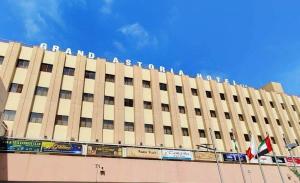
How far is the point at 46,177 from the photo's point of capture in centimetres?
2778

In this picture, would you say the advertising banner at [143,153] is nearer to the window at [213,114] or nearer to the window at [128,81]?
the window at [128,81]

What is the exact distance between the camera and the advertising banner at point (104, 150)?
31119mm

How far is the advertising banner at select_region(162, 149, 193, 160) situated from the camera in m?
34.2

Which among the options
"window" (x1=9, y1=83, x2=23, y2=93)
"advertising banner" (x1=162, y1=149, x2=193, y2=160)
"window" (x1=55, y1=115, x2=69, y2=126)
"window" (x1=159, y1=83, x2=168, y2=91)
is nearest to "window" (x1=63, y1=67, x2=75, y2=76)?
"window" (x1=9, y1=83, x2=23, y2=93)

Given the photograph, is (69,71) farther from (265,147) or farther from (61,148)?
(265,147)

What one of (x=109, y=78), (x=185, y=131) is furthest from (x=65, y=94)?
(x=185, y=131)

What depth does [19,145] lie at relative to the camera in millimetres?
28531

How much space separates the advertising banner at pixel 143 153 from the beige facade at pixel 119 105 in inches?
64.8

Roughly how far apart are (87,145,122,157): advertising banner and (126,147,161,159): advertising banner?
1.20 m

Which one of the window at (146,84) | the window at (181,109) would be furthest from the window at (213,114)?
the window at (146,84)

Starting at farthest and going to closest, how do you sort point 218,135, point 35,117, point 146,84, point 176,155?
point 146,84, point 218,135, point 176,155, point 35,117

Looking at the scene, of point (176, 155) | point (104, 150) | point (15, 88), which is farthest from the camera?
point (176, 155)

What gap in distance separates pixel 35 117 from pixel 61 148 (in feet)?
17.2

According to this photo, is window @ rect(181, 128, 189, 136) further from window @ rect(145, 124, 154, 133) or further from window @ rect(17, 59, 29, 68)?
window @ rect(17, 59, 29, 68)
